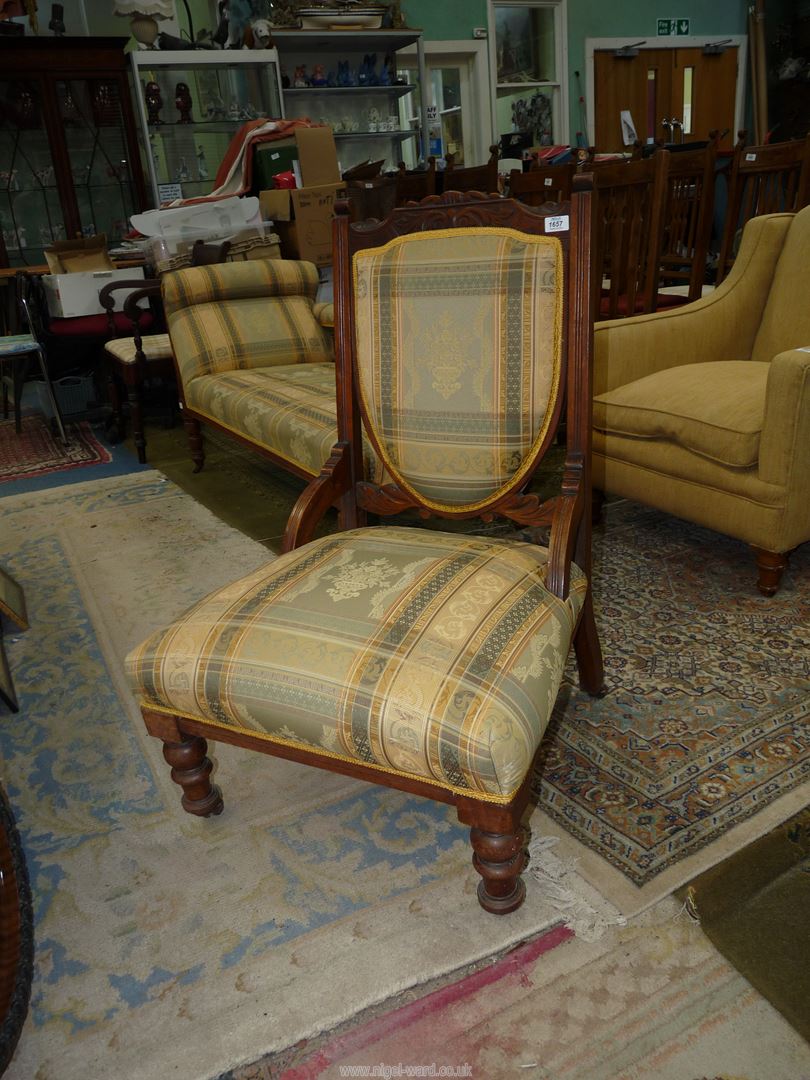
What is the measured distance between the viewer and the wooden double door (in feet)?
24.0

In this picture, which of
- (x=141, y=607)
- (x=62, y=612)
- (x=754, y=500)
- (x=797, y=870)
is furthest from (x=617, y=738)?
(x=62, y=612)

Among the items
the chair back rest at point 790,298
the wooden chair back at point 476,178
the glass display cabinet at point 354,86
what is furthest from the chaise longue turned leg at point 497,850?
the glass display cabinet at point 354,86

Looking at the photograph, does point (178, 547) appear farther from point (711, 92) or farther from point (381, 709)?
point (711, 92)

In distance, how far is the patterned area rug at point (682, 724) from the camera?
1.29 meters

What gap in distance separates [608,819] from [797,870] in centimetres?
28

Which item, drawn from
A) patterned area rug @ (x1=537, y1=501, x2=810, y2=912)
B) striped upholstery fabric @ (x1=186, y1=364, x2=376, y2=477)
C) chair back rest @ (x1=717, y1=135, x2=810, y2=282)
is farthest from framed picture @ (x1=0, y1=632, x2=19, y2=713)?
chair back rest @ (x1=717, y1=135, x2=810, y2=282)

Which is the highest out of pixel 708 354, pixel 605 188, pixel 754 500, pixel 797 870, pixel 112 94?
→ pixel 112 94

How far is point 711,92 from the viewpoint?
7.80 metres

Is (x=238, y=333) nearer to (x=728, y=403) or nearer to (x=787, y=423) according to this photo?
(x=728, y=403)

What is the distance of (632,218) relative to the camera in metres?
3.03

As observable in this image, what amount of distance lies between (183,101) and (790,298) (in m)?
4.29

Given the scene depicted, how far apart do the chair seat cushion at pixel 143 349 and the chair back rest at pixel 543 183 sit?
1602mm

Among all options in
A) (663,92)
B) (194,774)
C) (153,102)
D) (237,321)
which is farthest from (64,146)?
(663,92)

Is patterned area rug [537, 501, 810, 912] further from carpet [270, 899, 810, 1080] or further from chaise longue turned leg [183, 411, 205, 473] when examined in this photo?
chaise longue turned leg [183, 411, 205, 473]
